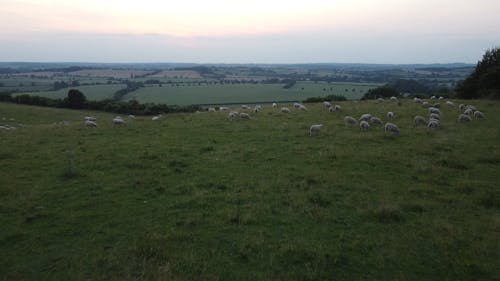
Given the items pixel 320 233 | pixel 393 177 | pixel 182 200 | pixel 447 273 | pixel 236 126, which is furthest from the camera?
pixel 236 126

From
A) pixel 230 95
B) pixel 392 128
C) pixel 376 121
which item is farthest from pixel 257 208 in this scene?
pixel 230 95

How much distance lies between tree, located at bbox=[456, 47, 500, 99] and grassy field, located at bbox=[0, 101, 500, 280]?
20.4 m

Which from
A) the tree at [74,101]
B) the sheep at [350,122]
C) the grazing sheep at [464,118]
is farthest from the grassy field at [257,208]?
the tree at [74,101]

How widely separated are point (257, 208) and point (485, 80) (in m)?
36.6

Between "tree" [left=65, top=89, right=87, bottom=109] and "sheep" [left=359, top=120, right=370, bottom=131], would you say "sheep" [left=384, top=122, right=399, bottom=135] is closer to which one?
"sheep" [left=359, top=120, right=370, bottom=131]

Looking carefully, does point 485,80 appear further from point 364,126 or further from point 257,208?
point 257,208

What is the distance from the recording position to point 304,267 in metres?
7.14

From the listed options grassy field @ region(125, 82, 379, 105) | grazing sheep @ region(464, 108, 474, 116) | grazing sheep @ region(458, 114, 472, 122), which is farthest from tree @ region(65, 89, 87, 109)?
grazing sheep @ region(458, 114, 472, 122)

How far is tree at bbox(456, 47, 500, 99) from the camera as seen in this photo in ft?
116

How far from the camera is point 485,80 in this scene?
3656 cm

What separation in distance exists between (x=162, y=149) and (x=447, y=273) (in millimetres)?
13496

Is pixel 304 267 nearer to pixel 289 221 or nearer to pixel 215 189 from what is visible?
pixel 289 221

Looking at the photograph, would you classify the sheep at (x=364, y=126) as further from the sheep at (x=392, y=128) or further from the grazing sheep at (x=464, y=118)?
the grazing sheep at (x=464, y=118)

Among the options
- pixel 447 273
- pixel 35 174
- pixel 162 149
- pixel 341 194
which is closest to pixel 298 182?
pixel 341 194
